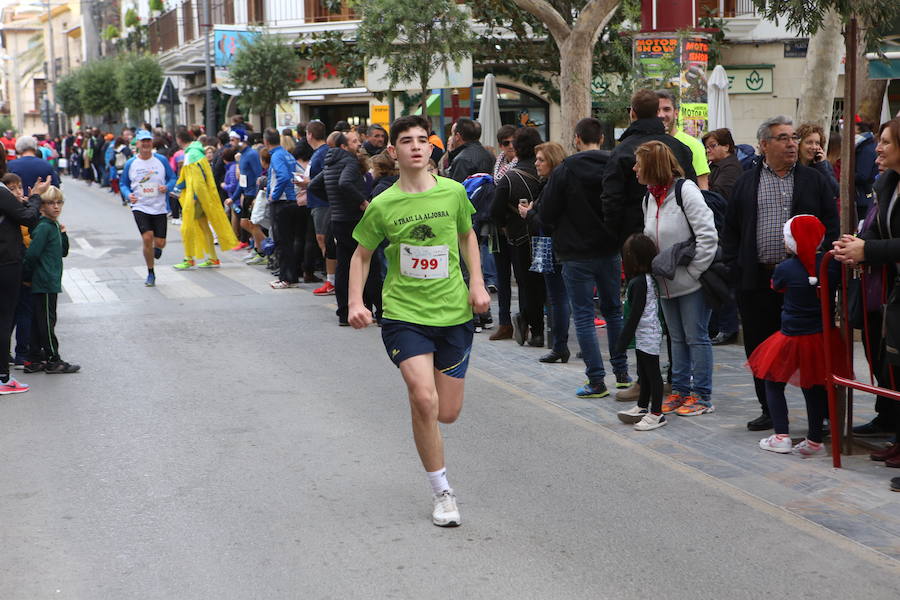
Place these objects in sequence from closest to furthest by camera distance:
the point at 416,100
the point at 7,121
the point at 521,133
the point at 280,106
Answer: the point at 521,133 → the point at 416,100 → the point at 280,106 → the point at 7,121

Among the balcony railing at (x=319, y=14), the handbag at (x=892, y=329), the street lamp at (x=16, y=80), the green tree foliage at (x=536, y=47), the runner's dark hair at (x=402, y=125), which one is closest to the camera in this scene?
the runner's dark hair at (x=402, y=125)

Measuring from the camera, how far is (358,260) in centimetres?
578

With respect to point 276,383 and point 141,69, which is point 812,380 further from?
point 141,69

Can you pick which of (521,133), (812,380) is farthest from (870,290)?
(521,133)

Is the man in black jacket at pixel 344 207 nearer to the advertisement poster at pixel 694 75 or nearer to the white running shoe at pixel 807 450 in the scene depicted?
the advertisement poster at pixel 694 75

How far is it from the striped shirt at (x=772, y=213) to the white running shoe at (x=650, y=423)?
1191mm

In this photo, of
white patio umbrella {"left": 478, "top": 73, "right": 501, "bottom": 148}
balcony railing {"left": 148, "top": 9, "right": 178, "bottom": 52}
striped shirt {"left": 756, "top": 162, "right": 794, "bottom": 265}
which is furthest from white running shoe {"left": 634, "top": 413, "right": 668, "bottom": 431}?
balcony railing {"left": 148, "top": 9, "right": 178, "bottom": 52}

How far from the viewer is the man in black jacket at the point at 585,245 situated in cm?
841

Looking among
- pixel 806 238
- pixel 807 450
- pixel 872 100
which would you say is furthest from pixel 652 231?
pixel 872 100

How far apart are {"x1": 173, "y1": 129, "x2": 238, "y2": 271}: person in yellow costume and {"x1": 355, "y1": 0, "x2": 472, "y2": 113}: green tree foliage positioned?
2987mm

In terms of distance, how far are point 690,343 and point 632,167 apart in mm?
1292

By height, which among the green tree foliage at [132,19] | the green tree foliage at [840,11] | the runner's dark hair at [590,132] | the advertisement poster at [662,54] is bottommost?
the runner's dark hair at [590,132]

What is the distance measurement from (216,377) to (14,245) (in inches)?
71.4

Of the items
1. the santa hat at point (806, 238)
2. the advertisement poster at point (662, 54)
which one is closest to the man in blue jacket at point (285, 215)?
the advertisement poster at point (662, 54)
